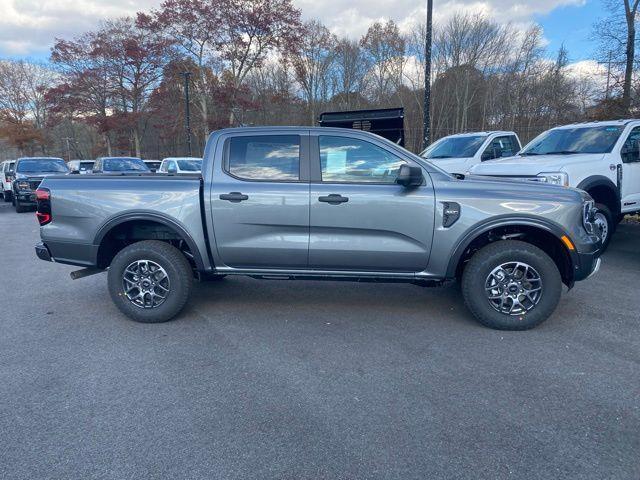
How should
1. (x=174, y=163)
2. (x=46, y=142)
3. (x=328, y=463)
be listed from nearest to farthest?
(x=328, y=463) < (x=174, y=163) < (x=46, y=142)

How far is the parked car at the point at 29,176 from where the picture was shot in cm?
1523

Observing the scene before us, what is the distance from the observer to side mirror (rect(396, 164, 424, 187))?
4105 millimetres

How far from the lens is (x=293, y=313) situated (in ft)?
16.1

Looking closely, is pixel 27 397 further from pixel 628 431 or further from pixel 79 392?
pixel 628 431

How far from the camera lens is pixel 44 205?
4.65 metres

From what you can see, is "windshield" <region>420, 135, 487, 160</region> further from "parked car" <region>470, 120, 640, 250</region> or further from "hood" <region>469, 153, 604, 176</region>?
"hood" <region>469, 153, 604, 176</region>

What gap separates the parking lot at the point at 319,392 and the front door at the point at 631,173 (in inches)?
122

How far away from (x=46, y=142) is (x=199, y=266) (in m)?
Answer: 55.4

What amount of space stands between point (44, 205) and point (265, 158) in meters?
2.36

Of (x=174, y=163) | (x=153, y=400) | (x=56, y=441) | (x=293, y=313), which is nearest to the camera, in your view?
(x=56, y=441)

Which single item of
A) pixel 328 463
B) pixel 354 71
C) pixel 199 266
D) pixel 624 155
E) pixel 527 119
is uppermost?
pixel 354 71

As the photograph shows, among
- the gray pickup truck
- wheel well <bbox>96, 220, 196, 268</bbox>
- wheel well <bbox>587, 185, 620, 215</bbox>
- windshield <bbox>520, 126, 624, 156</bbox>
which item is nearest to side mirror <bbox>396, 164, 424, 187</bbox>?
the gray pickup truck

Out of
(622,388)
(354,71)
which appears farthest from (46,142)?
(622,388)

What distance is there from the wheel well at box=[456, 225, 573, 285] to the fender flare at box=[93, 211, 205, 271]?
2.69 metres
